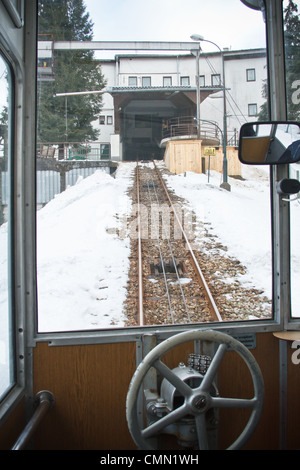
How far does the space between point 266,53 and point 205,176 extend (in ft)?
5.20

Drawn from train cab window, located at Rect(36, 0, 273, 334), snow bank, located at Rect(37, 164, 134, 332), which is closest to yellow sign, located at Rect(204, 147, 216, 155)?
train cab window, located at Rect(36, 0, 273, 334)

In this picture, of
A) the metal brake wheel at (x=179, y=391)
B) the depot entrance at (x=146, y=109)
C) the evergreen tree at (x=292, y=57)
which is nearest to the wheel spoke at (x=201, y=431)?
the metal brake wheel at (x=179, y=391)

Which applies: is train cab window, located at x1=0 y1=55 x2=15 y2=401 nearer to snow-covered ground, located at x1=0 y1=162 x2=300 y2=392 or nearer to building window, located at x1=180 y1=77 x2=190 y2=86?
snow-covered ground, located at x1=0 y1=162 x2=300 y2=392

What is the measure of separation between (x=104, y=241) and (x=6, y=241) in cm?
364

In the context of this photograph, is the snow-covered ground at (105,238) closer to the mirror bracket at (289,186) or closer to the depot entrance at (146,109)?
the mirror bracket at (289,186)

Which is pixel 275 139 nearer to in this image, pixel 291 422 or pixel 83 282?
pixel 291 422

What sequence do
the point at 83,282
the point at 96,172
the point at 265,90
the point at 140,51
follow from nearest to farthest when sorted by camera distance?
the point at 265,90 < the point at 140,51 < the point at 96,172 < the point at 83,282

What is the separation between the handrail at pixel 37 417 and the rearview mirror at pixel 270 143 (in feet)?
5.61

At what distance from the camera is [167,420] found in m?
1.44

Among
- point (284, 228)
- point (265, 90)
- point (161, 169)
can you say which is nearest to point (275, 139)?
point (265, 90)

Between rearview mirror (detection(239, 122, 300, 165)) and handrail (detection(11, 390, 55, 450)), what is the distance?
→ 67.3 inches

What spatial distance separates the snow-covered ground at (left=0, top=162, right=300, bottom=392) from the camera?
2123mm

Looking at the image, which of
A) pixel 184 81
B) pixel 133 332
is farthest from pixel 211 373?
pixel 184 81

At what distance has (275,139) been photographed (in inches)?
77.9
